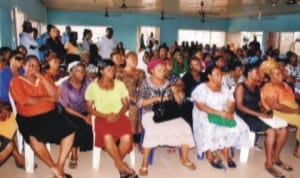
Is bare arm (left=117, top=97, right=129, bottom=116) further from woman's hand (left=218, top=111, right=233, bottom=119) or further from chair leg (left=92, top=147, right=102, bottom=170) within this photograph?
woman's hand (left=218, top=111, right=233, bottom=119)

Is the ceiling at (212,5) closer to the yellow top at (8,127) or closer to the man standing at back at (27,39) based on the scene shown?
the man standing at back at (27,39)

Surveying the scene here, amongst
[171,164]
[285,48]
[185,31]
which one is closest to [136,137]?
[171,164]

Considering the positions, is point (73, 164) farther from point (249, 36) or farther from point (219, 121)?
point (249, 36)

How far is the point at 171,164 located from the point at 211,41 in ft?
45.0

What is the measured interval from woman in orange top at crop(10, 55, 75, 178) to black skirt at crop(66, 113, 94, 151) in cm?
19

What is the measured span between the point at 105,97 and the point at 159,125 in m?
0.62

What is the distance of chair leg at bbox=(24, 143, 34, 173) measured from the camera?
3.02m

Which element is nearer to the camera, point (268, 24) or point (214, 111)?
point (214, 111)

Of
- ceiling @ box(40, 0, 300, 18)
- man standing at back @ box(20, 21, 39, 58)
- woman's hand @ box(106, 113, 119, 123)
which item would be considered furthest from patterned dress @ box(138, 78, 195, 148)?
ceiling @ box(40, 0, 300, 18)

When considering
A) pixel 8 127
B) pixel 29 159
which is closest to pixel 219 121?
pixel 29 159

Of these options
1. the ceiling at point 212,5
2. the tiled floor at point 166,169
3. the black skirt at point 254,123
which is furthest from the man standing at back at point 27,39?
the ceiling at point 212,5

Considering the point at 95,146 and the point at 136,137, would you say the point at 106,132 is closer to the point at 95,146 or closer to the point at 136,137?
the point at 95,146

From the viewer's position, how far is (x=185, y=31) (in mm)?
15867

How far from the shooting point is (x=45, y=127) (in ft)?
9.24
